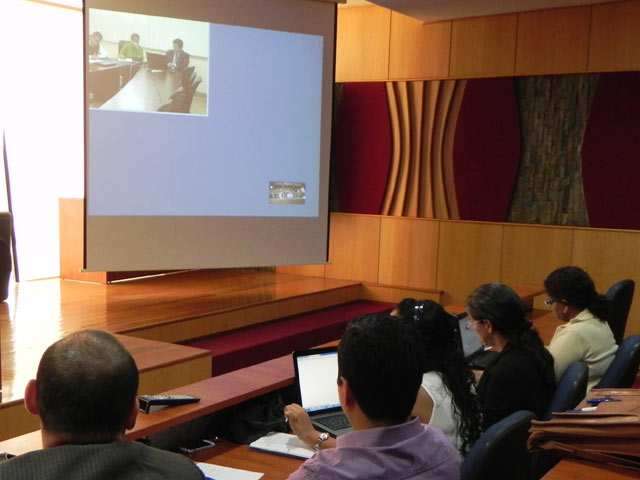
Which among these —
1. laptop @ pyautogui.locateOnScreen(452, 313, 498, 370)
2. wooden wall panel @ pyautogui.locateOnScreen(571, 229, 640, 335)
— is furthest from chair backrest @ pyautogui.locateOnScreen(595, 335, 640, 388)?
wooden wall panel @ pyautogui.locateOnScreen(571, 229, 640, 335)

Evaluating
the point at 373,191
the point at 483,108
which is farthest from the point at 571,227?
the point at 373,191

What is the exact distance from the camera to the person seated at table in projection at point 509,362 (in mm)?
2596

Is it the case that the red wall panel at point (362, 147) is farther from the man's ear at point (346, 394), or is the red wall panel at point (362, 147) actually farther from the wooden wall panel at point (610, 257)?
the man's ear at point (346, 394)

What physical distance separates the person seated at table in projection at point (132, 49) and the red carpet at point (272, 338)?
215 centimetres

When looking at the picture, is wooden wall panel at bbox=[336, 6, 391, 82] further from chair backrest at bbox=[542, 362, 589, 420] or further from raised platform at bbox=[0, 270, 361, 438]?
chair backrest at bbox=[542, 362, 589, 420]

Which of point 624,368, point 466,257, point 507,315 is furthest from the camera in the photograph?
point 466,257

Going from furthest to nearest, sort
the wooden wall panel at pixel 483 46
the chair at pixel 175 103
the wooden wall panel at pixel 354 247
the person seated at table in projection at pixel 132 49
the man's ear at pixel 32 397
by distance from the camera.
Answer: the wooden wall panel at pixel 354 247
the wooden wall panel at pixel 483 46
the chair at pixel 175 103
the person seated at table in projection at pixel 132 49
the man's ear at pixel 32 397

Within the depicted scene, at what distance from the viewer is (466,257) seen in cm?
659

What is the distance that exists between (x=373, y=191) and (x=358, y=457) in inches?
222

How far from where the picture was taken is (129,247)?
5609 millimetres

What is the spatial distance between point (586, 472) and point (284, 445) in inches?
35.6

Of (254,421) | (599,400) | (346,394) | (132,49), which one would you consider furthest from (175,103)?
(346,394)

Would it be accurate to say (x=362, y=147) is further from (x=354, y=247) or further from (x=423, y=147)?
(x=354, y=247)

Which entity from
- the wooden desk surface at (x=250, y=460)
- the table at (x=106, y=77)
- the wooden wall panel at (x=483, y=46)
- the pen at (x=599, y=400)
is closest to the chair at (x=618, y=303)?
the pen at (x=599, y=400)
